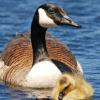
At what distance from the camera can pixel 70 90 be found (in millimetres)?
11250

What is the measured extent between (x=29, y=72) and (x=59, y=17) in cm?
106

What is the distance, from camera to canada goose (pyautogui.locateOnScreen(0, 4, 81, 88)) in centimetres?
1246

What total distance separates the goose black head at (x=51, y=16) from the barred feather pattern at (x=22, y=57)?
83 centimetres

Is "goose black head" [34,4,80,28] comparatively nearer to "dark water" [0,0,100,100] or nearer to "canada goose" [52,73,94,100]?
"dark water" [0,0,100,100]

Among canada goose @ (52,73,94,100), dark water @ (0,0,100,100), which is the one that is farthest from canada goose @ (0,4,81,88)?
canada goose @ (52,73,94,100)

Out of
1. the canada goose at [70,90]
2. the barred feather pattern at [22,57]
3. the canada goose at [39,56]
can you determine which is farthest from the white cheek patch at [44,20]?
the canada goose at [70,90]

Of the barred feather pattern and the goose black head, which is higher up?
the goose black head

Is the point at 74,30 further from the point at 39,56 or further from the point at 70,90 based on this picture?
the point at 70,90

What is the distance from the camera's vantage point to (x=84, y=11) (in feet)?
60.6

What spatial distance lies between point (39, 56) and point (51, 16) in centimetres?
76

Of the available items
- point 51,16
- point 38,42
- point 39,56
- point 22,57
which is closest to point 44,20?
point 51,16

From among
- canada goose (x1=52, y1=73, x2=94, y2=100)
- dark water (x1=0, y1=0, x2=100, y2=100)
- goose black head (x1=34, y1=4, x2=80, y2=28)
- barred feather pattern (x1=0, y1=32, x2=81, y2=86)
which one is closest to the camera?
canada goose (x1=52, y1=73, x2=94, y2=100)

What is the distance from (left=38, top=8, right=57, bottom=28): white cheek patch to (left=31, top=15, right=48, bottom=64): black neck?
0.14 meters

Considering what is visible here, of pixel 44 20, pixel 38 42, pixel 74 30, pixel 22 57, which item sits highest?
pixel 44 20
